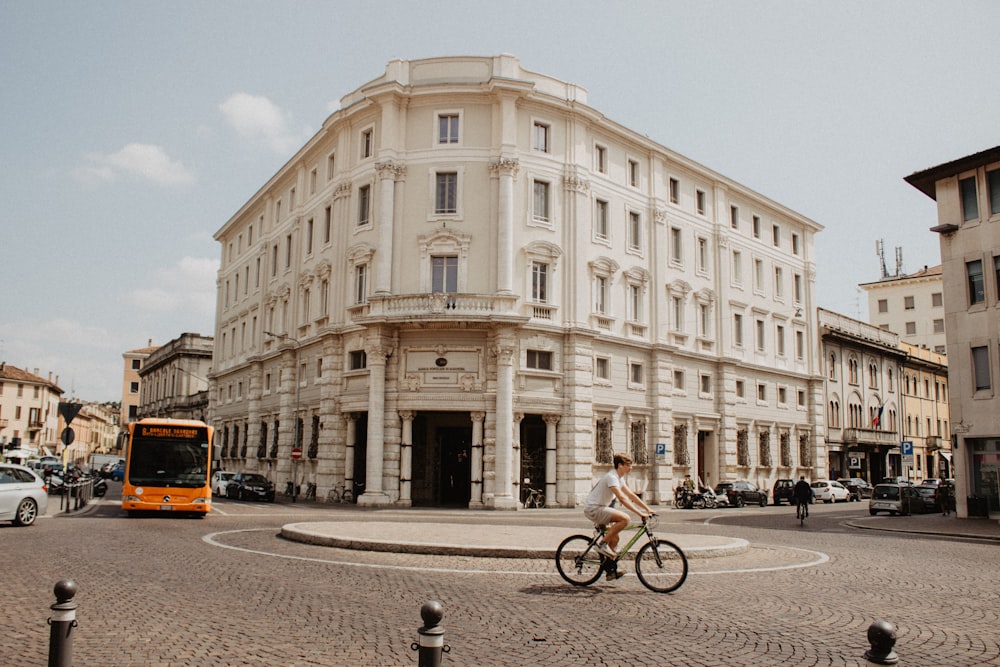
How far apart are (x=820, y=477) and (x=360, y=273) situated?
1284 inches

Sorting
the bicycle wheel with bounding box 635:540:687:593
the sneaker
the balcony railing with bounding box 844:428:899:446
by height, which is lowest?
the bicycle wheel with bounding box 635:540:687:593

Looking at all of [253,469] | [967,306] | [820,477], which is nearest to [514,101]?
[967,306]

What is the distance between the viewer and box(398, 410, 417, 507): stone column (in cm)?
3403

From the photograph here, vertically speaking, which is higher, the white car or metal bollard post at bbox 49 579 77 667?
metal bollard post at bbox 49 579 77 667

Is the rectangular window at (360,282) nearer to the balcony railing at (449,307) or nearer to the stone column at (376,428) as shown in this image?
the balcony railing at (449,307)

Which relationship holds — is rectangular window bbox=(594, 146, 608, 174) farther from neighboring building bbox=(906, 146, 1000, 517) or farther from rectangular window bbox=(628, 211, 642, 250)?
neighboring building bbox=(906, 146, 1000, 517)

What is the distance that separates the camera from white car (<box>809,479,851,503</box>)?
46906mm

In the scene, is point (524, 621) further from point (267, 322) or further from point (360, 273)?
point (267, 322)

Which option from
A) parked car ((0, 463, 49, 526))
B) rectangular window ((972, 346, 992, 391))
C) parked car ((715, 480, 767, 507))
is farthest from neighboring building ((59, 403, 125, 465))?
rectangular window ((972, 346, 992, 391))

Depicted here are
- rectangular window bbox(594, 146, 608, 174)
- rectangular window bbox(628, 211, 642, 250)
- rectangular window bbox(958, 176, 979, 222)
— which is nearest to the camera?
rectangular window bbox(958, 176, 979, 222)

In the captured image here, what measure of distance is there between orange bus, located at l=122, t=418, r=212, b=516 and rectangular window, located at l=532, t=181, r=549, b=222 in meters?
17.5

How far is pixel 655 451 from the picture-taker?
39.1m

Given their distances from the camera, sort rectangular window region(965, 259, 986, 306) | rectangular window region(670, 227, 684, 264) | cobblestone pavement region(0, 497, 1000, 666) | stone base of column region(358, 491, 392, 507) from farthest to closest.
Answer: rectangular window region(670, 227, 684, 264) → stone base of column region(358, 491, 392, 507) → rectangular window region(965, 259, 986, 306) → cobblestone pavement region(0, 497, 1000, 666)

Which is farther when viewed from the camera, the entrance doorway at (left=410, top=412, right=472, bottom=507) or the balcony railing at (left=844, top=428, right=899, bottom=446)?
the balcony railing at (left=844, top=428, right=899, bottom=446)
